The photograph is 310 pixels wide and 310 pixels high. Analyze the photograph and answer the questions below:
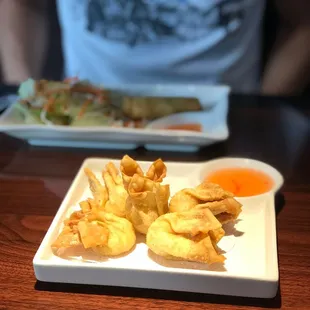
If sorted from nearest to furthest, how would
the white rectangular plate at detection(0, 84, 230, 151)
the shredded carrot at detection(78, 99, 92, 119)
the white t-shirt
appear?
the white rectangular plate at detection(0, 84, 230, 151)
the shredded carrot at detection(78, 99, 92, 119)
the white t-shirt

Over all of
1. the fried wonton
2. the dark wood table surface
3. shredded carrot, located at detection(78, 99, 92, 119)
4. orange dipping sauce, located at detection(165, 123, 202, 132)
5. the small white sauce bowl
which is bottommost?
the dark wood table surface

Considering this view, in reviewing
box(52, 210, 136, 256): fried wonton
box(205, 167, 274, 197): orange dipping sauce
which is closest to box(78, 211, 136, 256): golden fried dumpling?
box(52, 210, 136, 256): fried wonton

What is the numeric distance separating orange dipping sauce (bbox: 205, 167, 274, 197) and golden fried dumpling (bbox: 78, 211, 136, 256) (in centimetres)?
27

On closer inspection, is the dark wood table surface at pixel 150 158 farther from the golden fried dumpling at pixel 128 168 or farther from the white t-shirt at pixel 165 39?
the white t-shirt at pixel 165 39

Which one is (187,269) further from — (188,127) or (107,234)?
(188,127)

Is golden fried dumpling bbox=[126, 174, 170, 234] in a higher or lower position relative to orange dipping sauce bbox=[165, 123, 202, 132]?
higher

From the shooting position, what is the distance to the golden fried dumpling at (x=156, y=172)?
959 millimetres

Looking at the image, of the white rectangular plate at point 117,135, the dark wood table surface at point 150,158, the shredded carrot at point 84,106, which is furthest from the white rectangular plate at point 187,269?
the shredded carrot at point 84,106

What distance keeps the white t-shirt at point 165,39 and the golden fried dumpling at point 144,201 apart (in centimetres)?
106

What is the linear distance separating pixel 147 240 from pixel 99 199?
0.15 meters

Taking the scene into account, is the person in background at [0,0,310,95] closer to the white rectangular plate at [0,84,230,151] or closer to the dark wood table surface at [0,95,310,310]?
the dark wood table surface at [0,95,310,310]

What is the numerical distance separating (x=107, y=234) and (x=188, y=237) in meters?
0.13

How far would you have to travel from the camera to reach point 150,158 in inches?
52.7

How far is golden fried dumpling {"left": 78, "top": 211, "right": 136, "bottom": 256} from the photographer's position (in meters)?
0.85
